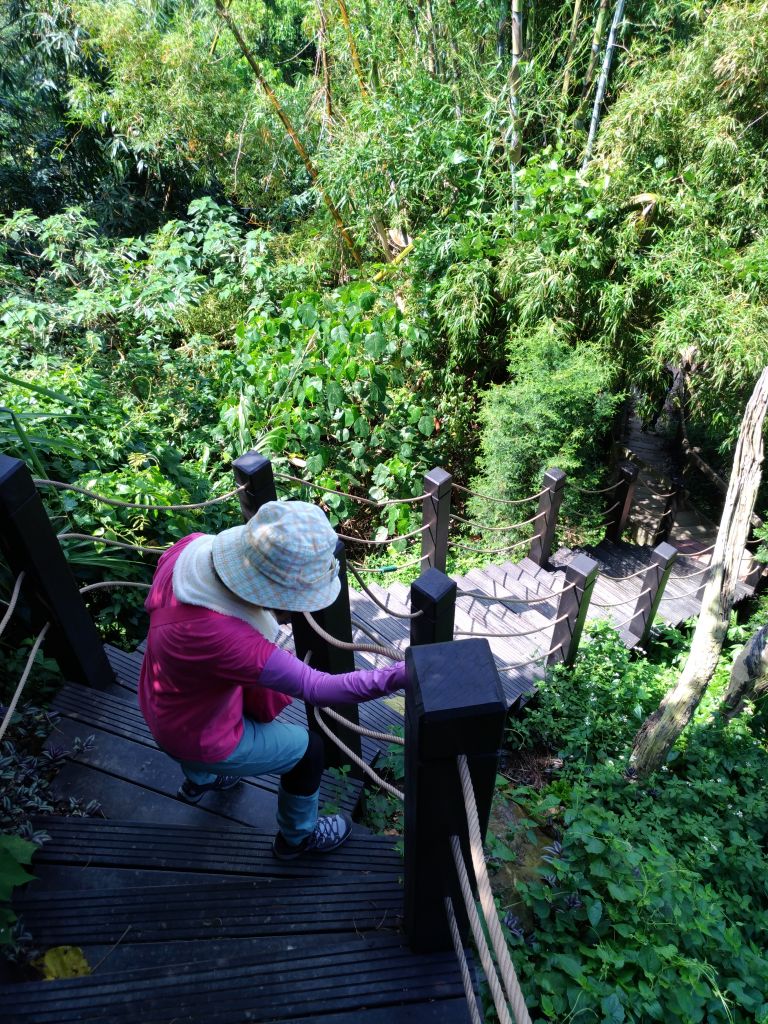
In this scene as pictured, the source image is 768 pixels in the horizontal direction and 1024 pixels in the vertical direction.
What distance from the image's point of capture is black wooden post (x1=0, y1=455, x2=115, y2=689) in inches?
73.7

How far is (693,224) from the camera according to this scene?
524cm

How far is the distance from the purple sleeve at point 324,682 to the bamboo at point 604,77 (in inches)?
234

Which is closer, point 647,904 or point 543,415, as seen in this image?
point 647,904

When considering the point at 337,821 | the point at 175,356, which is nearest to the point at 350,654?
the point at 337,821

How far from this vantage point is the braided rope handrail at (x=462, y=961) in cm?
123

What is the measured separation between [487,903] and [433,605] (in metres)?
1.00

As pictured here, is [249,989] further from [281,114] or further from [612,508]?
[281,114]

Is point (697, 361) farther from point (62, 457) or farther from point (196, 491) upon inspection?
point (62, 457)

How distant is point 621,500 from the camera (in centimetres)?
619

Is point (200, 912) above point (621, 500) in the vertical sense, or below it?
above

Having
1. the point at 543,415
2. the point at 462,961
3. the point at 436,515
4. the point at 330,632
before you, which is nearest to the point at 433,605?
the point at 330,632

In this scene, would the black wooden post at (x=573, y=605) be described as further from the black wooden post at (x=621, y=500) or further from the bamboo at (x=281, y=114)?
the bamboo at (x=281, y=114)

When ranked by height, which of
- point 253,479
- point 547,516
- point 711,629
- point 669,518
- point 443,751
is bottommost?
point 669,518

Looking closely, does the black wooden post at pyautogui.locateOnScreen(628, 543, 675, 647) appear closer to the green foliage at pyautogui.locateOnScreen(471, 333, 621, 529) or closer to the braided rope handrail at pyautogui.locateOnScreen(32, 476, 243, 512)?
the green foliage at pyautogui.locateOnScreen(471, 333, 621, 529)
